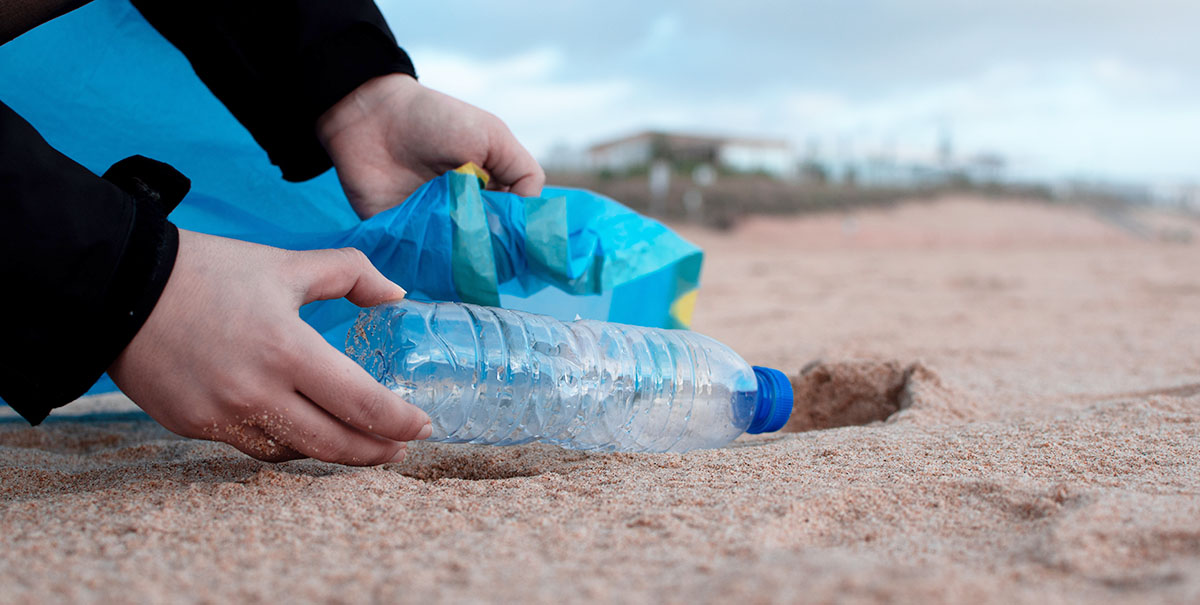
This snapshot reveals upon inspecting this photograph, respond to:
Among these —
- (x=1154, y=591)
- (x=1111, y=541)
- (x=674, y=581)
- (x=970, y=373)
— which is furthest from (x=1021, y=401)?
(x=674, y=581)

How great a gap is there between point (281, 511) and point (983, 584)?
2.77 feet

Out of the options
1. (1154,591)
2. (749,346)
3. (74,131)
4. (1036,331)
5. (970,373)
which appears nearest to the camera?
(1154,591)

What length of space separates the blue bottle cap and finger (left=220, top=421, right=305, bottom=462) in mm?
825

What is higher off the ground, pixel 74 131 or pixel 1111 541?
pixel 74 131

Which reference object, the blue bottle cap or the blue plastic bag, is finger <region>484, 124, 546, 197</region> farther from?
the blue bottle cap

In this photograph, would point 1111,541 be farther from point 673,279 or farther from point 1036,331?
point 1036,331

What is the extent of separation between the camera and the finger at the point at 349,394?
102cm

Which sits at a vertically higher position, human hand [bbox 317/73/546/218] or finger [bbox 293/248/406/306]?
human hand [bbox 317/73/546/218]

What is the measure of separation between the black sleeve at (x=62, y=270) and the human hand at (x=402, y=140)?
0.69 meters

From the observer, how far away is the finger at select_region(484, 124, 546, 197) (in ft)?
5.52

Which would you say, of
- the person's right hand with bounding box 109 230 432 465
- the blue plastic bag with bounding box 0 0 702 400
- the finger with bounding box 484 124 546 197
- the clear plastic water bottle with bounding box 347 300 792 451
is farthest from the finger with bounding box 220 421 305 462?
the finger with bounding box 484 124 546 197

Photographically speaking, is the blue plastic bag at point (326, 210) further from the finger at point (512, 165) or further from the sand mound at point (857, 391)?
the sand mound at point (857, 391)

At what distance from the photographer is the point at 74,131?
1.87 meters

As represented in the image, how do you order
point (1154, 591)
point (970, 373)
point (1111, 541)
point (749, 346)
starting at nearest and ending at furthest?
point (1154, 591), point (1111, 541), point (970, 373), point (749, 346)
